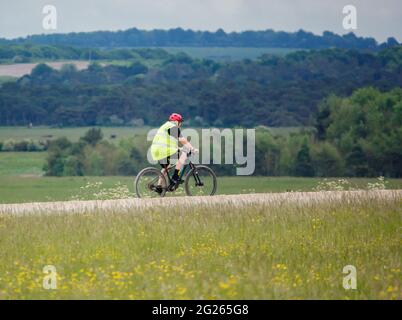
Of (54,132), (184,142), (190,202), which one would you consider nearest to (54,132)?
(54,132)

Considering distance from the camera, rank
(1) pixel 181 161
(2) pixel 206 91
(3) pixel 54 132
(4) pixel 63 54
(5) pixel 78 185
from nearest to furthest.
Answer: (1) pixel 181 161 < (5) pixel 78 185 < (3) pixel 54 132 < (2) pixel 206 91 < (4) pixel 63 54

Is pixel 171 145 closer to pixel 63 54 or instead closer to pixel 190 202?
pixel 190 202

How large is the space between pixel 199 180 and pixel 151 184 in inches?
39.9

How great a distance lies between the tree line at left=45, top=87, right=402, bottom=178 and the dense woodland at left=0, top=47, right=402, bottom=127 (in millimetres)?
21882

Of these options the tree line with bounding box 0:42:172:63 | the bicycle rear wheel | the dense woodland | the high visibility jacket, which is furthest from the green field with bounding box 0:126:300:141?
the high visibility jacket

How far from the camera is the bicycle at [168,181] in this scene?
20.3m

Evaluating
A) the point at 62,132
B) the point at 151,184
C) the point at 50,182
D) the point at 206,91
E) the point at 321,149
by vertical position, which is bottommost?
the point at 50,182

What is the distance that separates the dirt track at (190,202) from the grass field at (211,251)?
0.41 meters

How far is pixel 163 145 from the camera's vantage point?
64.6ft

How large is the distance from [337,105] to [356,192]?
9615cm

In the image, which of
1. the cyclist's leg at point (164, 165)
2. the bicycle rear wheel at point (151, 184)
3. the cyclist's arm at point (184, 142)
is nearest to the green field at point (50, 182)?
the bicycle rear wheel at point (151, 184)

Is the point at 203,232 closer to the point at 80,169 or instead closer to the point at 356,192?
the point at 356,192

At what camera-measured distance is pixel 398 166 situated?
288 feet

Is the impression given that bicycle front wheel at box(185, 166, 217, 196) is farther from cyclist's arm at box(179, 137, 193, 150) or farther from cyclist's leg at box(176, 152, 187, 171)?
cyclist's arm at box(179, 137, 193, 150)
